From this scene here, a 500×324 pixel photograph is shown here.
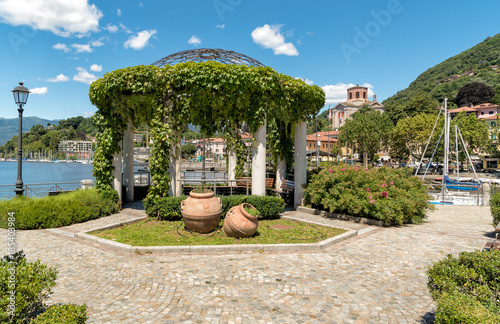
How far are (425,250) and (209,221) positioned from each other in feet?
19.4

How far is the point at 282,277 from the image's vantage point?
5.69m

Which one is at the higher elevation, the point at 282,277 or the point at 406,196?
the point at 406,196

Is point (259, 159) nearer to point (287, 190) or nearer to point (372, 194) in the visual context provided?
point (287, 190)

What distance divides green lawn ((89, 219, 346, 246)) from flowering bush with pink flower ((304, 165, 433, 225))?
1.88 metres

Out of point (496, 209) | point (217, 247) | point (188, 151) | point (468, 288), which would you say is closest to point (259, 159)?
point (217, 247)

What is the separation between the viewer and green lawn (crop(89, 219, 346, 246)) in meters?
8.00

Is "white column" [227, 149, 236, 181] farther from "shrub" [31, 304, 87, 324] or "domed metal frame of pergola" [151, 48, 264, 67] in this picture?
"shrub" [31, 304, 87, 324]

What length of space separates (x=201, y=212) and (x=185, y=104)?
14.7ft

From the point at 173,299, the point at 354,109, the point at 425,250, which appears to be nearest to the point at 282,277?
the point at 173,299

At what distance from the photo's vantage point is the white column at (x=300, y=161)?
44.1 feet

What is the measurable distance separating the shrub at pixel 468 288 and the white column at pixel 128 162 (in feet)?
44.3

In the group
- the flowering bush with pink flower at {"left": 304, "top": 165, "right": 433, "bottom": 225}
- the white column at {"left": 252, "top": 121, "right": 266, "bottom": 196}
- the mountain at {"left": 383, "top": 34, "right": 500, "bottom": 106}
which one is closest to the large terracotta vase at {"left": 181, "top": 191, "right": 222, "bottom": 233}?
the white column at {"left": 252, "top": 121, "right": 266, "bottom": 196}

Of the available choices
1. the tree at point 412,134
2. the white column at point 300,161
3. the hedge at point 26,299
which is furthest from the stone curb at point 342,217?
the tree at point 412,134

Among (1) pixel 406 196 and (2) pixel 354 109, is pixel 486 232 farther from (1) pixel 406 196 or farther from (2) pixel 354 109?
(2) pixel 354 109
